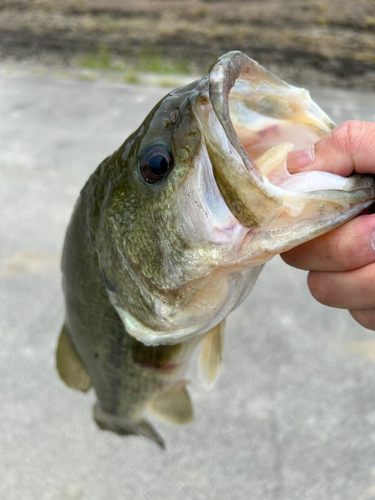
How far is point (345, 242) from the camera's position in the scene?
2.06ft

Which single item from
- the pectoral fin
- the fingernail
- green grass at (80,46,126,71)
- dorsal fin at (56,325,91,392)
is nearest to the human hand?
the fingernail

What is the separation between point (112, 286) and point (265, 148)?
1.17ft

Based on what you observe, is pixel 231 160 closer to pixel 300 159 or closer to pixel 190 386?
pixel 300 159

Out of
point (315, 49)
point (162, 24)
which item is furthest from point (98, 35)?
point (315, 49)

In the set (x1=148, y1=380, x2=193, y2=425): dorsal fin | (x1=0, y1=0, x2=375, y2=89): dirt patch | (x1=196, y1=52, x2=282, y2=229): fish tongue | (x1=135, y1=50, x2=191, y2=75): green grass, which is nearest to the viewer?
(x1=196, y1=52, x2=282, y2=229): fish tongue

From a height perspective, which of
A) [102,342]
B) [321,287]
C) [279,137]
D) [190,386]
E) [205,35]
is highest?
[279,137]

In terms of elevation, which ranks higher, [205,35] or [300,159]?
[300,159]

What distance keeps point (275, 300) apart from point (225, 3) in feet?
13.8

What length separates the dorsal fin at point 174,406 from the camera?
1173 millimetres

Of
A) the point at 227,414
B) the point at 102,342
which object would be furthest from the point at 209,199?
the point at 227,414

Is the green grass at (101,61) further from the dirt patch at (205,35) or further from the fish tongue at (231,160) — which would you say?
the fish tongue at (231,160)

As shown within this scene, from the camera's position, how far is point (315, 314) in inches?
75.1

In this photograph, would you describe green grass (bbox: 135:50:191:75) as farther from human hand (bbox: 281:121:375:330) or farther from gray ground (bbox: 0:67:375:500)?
human hand (bbox: 281:121:375:330)

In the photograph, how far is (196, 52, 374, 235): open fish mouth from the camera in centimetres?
50
